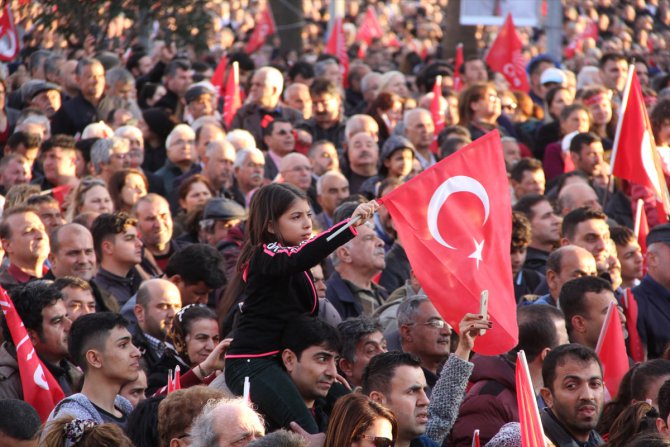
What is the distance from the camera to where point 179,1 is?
1800 centimetres

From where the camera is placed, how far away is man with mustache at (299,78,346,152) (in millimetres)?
14500

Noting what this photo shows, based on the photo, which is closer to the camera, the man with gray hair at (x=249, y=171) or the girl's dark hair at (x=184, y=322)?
the girl's dark hair at (x=184, y=322)

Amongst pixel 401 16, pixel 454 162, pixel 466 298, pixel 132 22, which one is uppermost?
pixel 454 162

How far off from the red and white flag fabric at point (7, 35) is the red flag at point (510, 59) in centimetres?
685

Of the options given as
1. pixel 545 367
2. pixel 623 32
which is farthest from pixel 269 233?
pixel 623 32

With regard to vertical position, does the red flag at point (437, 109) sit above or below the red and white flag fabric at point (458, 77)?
above

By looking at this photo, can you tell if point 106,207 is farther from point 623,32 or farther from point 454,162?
point 623,32

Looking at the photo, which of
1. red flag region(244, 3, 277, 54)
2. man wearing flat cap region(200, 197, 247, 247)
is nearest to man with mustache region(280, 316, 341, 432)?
man wearing flat cap region(200, 197, 247, 247)

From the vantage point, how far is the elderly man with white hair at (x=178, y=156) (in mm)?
12906

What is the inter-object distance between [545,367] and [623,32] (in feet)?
69.9

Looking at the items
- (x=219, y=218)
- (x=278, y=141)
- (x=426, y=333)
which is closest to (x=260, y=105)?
(x=278, y=141)

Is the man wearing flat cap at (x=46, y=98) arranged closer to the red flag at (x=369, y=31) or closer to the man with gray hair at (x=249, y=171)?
the man with gray hair at (x=249, y=171)

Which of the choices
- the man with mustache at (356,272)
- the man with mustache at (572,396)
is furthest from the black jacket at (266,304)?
the man with mustache at (356,272)

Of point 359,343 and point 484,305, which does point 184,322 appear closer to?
point 359,343
